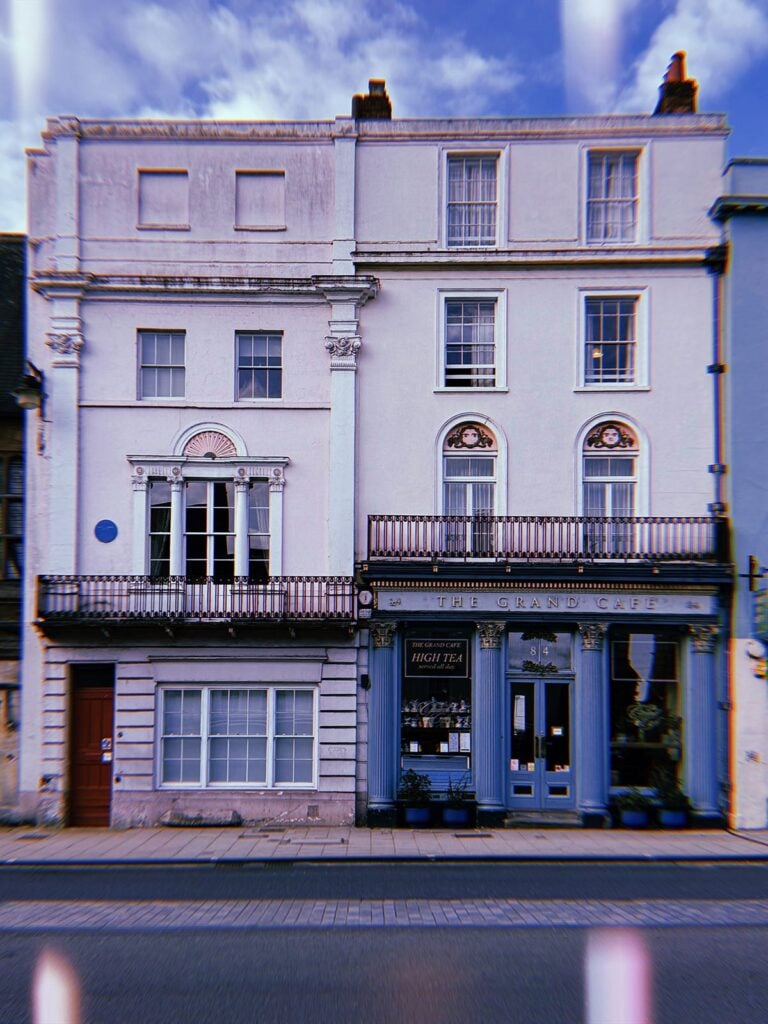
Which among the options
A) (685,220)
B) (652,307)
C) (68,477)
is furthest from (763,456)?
(68,477)

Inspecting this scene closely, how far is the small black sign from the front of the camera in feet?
53.2

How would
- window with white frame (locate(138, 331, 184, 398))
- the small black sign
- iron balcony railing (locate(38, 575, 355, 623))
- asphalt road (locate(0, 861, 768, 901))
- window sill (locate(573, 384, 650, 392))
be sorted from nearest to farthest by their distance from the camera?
asphalt road (locate(0, 861, 768, 901)), iron balcony railing (locate(38, 575, 355, 623)), the small black sign, window sill (locate(573, 384, 650, 392)), window with white frame (locate(138, 331, 184, 398))

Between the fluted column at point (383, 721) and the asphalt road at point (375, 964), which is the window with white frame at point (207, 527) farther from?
the asphalt road at point (375, 964)

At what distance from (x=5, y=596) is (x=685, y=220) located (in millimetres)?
15245

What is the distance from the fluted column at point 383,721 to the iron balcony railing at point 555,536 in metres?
1.72

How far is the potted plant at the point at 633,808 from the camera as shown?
15.4m

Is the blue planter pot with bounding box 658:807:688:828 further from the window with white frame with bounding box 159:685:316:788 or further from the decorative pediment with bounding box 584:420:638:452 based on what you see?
the decorative pediment with bounding box 584:420:638:452

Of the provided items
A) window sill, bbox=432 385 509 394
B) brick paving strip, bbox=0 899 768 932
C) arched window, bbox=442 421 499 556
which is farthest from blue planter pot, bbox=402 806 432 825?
window sill, bbox=432 385 509 394

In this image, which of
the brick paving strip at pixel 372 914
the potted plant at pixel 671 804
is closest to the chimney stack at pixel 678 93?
the potted plant at pixel 671 804

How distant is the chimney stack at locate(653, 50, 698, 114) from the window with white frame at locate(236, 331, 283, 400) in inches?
368

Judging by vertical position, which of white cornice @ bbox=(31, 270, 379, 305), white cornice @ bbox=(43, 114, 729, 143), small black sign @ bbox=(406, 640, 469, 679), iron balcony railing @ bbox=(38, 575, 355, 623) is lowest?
small black sign @ bbox=(406, 640, 469, 679)

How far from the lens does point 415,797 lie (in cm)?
1550

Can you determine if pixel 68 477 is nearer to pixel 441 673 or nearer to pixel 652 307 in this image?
pixel 441 673

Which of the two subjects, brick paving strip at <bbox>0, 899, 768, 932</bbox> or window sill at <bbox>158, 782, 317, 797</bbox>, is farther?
window sill at <bbox>158, 782, 317, 797</bbox>
